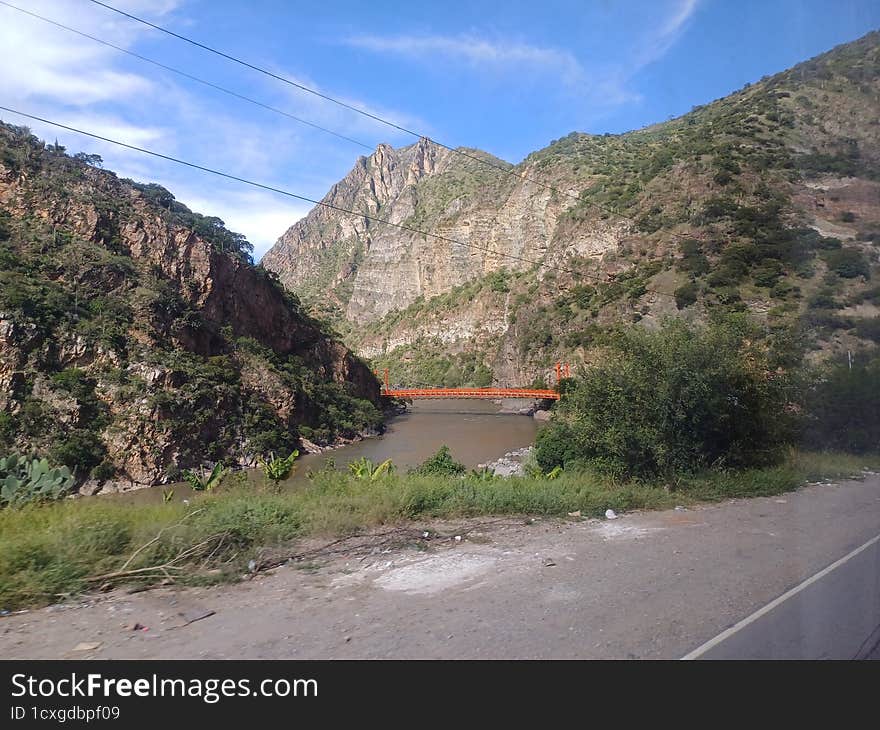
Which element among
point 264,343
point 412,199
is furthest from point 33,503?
point 412,199

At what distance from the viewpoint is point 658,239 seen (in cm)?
5500

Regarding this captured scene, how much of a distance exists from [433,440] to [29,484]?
36934mm

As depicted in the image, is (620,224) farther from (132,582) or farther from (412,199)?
(412,199)

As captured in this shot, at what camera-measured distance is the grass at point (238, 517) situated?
631cm

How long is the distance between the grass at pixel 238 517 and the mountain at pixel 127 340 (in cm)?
1945

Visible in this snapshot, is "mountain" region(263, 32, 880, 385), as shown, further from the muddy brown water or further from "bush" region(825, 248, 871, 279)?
the muddy brown water

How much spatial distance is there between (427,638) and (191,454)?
28.7 meters

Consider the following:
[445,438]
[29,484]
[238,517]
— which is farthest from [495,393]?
[238,517]

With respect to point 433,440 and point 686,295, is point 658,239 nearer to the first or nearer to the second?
point 686,295

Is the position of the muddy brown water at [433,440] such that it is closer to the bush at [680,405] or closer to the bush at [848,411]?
the bush at [680,405]

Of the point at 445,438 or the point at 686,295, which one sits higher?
the point at 686,295

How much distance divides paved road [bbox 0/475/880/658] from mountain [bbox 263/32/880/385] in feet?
34.7

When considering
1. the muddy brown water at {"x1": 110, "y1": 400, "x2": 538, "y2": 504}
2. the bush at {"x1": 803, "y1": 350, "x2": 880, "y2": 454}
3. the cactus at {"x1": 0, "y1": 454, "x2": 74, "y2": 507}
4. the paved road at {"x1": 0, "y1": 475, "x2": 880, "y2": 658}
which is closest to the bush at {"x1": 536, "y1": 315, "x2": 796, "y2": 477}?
the bush at {"x1": 803, "y1": 350, "x2": 880, "y2": 454}
